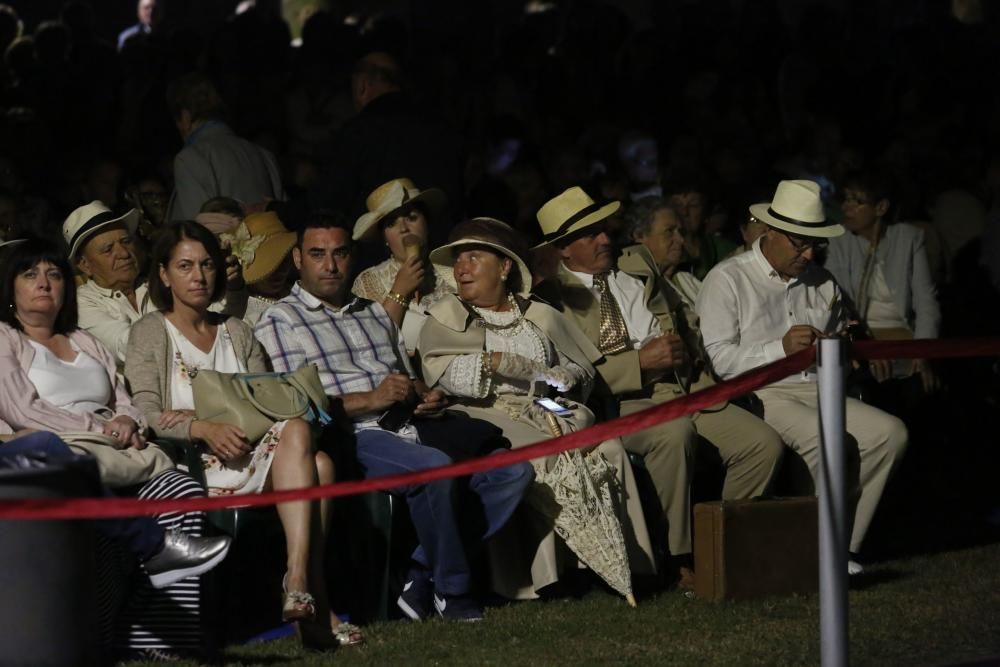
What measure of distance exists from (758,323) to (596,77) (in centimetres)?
581

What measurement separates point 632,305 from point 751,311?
532mm

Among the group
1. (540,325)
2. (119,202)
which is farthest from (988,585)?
(119,202)

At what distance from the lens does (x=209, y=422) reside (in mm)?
6648

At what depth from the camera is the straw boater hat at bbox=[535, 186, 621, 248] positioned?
8133 millimetres

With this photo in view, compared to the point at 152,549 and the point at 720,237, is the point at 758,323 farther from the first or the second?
the point at 152,549

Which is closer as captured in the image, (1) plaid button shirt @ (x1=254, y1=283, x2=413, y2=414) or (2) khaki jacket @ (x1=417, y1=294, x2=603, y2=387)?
(1) plaid button shirt @ (x1=254, y1=283, x2=413, y2=414)

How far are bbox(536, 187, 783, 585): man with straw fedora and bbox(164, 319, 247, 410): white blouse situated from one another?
5.46 ft

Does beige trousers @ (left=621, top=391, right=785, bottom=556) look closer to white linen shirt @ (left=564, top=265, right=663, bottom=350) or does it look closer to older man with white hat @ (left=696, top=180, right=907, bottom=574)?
older man with white hat @ (left=696, top=180, right=907, bottom=574)

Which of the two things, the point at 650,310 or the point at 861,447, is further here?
the point at 650,310

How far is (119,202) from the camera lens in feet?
31.7

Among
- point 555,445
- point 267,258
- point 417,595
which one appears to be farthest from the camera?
point 267,258

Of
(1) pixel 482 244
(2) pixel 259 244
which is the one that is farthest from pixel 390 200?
(1) pixel 482 244

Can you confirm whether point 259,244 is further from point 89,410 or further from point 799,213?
point 799,213

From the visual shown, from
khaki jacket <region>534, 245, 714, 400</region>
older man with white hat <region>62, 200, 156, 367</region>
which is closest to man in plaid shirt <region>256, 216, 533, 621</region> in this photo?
older man with white hat <region>62, 200, 156, 367</region>
